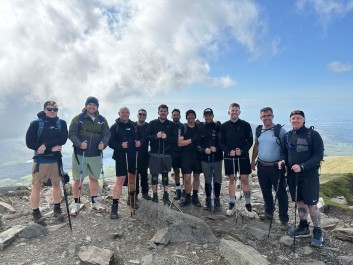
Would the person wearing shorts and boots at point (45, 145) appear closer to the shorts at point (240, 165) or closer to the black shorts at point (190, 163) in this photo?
the black shorts at point (190, 163)

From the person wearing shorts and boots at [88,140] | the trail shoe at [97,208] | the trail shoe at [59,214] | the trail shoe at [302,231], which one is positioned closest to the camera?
the trail shoe at [302,231]

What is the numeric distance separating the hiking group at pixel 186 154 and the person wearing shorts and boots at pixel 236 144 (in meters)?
0.04

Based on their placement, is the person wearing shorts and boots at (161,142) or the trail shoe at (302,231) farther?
the person wearing shorts and boots at (161,142)

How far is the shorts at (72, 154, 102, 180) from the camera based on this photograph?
11.6 meters

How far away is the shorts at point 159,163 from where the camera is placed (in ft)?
41.3

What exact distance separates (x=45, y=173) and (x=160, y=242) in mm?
5464

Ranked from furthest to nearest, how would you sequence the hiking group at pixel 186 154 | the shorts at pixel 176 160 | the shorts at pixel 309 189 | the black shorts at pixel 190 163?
the shorts at pixel 176 160
the black shorts at pixel 190 163
the hiking group at pixel 186 154
the shorts at pixel 309 189

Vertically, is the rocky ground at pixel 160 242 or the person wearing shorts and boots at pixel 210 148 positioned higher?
the person wearing shorts and boots at pixel 210 148

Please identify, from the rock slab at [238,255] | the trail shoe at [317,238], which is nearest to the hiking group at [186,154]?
the trail shoe at [317,238]

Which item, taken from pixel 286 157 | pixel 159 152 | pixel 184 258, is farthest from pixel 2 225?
pixel 286 157

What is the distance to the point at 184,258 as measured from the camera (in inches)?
338

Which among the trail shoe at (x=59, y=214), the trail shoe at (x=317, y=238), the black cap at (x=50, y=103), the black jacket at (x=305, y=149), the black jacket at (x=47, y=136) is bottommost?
the trail shoe at (x=317, y=238)

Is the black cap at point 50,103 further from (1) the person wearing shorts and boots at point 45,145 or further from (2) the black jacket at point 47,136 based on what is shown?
(2) the black jacket at point 47,136

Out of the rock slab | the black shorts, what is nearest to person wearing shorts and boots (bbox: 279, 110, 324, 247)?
the rock slab
